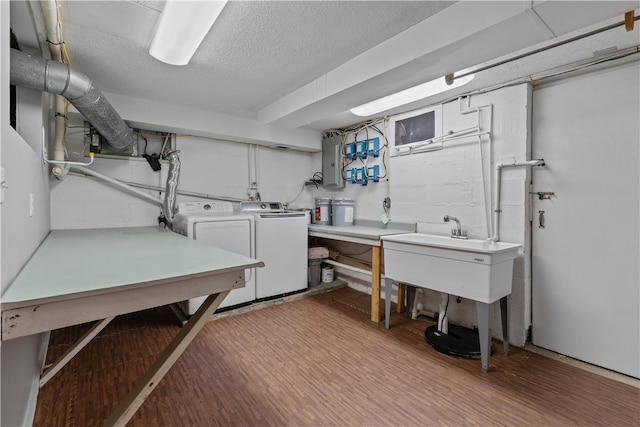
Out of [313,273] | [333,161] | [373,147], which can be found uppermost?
[373,147]

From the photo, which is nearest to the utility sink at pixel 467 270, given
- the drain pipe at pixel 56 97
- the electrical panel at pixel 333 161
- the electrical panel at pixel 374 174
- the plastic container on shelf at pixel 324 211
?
the electrical panel at pixel 374 174

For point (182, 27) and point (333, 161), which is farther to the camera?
point (333, 161)

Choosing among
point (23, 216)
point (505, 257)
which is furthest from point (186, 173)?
point (505, 257)

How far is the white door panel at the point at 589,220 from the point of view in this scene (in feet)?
6.54

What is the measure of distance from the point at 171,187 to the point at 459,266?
3250 mm

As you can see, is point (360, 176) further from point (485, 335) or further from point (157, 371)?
point (157, 371)

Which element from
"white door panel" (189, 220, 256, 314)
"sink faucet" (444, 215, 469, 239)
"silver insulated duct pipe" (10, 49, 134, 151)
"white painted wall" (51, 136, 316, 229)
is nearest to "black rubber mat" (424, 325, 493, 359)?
"sink faucet" (444, 215, 469, 239)

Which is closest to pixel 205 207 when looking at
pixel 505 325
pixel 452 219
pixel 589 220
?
pixel 452 219

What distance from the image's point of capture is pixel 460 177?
2883 mm

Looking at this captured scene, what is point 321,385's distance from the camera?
1.93m

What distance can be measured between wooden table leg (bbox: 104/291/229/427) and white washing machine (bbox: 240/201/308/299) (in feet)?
6.38

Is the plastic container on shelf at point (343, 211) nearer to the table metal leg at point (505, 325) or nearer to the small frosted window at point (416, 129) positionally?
the small frosted window at point (416, 129)

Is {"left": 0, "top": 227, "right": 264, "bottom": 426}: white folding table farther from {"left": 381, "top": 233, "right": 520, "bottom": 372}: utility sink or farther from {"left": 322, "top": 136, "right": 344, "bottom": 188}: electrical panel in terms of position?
{"left": 322, "top": 136, "right": 344, "bottom": 188}: electrical panel

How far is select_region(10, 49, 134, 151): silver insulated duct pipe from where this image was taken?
5.58ft
